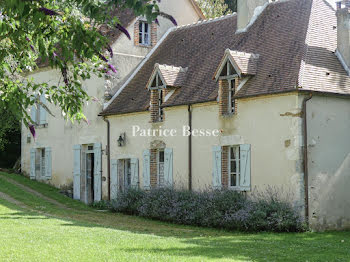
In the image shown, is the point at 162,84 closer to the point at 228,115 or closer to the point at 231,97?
the point at 231,97

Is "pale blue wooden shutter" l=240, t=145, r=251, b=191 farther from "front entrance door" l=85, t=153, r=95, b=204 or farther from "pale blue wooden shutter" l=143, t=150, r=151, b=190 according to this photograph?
"front entrance door" l=85, t=153, r=95, b=204

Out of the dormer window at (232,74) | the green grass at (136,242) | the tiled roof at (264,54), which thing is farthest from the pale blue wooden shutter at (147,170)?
the dormer window at (232,74)

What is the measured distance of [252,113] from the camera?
17719 mm

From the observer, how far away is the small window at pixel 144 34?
2425 cm

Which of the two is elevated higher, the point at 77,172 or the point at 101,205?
the point at 77,172

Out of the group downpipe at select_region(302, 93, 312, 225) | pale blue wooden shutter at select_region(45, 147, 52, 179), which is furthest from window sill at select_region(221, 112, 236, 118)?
pale blue wooden shutter at select_region(45, 147, 52, 179)

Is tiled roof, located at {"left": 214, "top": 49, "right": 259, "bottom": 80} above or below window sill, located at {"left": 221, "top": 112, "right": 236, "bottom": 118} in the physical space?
above

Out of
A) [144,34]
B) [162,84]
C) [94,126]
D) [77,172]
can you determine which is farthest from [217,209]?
[144,34]

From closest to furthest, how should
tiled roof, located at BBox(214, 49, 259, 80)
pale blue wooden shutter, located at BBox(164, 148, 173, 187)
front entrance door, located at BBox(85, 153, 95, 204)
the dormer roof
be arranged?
tiled roof, located at BBox(214, 49, 259, 80) < pale blue wooden shutter, located at BBox(164, 148, 173, 187) < the dormer roof < front entrance door, located at BBox(85, 153, 95, 204)

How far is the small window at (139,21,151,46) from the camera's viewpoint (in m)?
24.2

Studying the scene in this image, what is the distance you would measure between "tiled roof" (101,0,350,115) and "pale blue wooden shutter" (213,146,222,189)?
152cm

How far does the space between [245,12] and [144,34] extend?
15.6 ft

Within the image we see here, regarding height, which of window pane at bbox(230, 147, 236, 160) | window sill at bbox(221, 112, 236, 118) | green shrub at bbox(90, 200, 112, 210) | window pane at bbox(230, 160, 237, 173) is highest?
window sill at bbox(221, 112, 236, 118)

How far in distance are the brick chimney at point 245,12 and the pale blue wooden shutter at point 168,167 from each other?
4.70m
